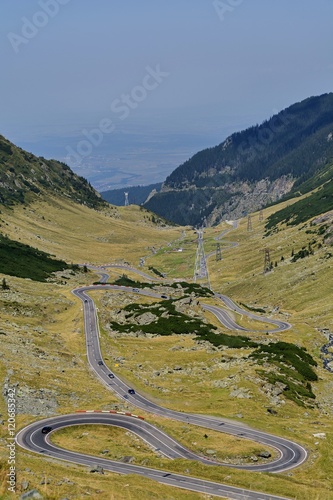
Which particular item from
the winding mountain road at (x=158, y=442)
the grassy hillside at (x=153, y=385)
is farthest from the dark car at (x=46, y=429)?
the grassy hillside at (x=153, y=385)

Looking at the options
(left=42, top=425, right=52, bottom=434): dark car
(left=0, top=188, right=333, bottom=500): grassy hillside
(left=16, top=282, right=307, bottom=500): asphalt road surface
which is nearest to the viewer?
(left=0, top=188, right=333, bottom=500): grassy hillside

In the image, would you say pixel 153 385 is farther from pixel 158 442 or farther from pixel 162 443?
pixel 162 443

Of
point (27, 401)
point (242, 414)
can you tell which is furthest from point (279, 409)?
point (27, 401)

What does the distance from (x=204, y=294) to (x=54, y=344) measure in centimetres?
7705

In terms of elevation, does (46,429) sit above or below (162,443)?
above

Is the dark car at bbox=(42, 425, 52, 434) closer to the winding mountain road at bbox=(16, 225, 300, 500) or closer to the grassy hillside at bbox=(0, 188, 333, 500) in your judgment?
the winding mountain road at bbox=(16, 225, 300, 500)

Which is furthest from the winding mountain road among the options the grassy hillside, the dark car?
the grassy hillside

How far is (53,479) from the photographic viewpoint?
45.7 m

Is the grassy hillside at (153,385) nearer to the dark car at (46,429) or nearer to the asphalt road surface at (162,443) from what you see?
the asphalt road surface at (162,443)

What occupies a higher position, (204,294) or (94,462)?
(204,294)

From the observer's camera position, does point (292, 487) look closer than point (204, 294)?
Yes

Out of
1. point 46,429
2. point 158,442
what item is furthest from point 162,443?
point 46,429

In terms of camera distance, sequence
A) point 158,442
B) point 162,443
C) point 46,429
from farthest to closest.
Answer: point 158,442
point 162,443
point 46,429

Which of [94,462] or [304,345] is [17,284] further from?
[94,462]
